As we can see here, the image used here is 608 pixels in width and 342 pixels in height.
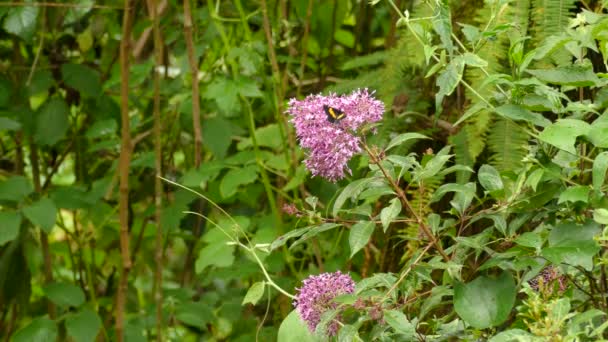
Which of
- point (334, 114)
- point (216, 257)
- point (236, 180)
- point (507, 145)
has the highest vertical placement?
point (334, 114)

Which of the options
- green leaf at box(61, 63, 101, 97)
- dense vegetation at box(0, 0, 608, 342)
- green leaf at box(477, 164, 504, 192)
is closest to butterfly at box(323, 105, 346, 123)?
dense vegetation at box(0, 0, 608, 342)

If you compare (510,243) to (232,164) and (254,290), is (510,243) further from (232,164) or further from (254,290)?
(232,164)

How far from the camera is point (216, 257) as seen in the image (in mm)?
2395

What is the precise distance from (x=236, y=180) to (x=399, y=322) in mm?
1138

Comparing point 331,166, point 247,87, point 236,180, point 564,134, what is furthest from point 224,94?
point 564,134

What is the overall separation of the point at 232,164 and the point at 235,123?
0.40 meters

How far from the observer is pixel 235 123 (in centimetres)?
308

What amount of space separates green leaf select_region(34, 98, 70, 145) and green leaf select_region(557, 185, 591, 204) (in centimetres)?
183

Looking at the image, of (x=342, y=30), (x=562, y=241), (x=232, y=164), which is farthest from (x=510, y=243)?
(x=342, y=30)

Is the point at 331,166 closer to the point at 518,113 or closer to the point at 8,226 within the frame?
the point at 518,113

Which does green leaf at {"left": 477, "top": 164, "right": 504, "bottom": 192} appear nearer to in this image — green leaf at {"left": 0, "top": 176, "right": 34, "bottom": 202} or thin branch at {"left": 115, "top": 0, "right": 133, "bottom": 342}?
thin branch at {"left": 115, "top": 0, "right": 133, "bottom": 342}

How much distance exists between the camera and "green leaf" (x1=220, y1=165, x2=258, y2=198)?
250cm

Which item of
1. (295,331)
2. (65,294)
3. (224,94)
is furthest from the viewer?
(65,294)

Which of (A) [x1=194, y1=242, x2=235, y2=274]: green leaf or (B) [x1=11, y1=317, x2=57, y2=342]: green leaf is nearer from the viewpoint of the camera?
(A) [x1=194, y1=242, x2=235, y2=274]: green leaf
